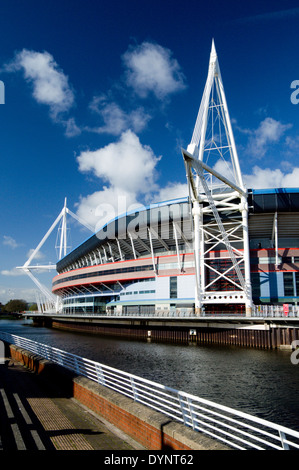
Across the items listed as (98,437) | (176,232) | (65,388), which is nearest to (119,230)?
(176,232)

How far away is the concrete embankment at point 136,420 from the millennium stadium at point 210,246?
2870 centimetres

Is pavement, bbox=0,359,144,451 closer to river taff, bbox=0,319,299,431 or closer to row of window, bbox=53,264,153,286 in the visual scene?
river taff, bbox=0,319,299,431

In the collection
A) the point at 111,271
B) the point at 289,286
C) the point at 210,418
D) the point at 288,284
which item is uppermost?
the point at 111,271

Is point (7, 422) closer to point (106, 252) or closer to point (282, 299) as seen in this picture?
point (282, 299)

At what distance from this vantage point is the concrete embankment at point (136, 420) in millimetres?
6316

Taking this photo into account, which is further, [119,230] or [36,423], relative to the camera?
[119,230]

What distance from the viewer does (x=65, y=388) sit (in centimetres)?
1223

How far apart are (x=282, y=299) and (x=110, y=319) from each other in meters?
28.7

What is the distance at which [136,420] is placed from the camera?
25.3 ft

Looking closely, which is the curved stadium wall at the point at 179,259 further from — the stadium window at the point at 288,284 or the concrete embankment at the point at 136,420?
the concrete embankment at the point at 136,420

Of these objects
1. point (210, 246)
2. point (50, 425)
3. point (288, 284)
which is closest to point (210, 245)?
point (210, 246)

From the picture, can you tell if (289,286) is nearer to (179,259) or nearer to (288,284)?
(288,284)

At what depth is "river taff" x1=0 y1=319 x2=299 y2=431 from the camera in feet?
51.9

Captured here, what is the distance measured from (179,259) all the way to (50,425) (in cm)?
4762
